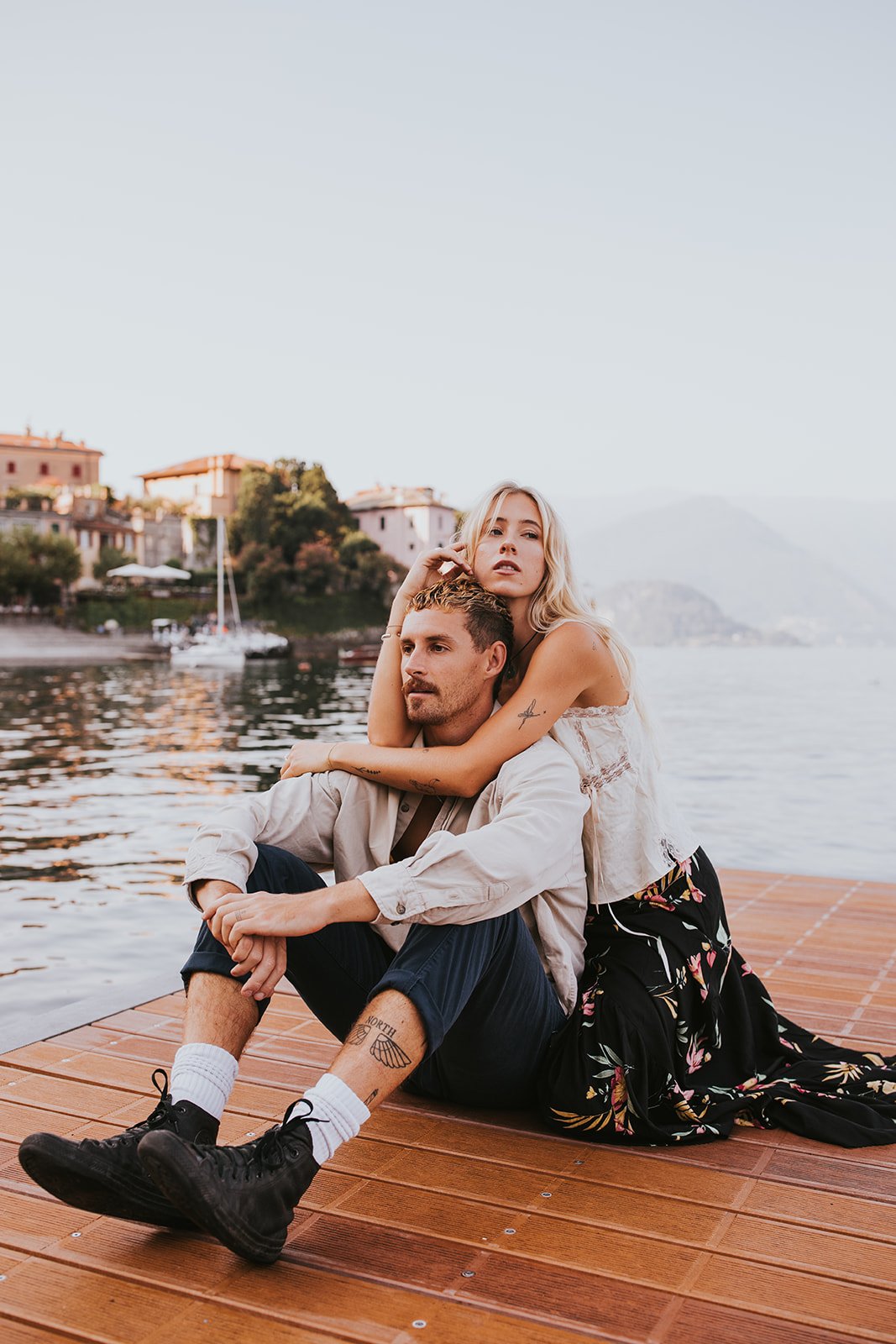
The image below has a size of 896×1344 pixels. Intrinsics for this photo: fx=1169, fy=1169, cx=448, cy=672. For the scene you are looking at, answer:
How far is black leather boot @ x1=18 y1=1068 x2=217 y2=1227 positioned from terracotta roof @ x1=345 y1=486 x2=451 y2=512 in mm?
67713

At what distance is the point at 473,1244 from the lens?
1.70 meters

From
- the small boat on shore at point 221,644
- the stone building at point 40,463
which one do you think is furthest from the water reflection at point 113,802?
the stone building at point 40,463

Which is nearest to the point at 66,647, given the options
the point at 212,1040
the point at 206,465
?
the point at 206,465

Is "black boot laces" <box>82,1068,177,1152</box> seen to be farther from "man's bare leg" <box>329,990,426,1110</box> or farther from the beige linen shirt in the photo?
the beige linen shirt

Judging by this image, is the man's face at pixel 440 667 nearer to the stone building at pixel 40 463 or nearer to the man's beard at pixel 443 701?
the man's beard at pixel 443 701

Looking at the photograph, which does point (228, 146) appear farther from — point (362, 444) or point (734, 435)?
Result: point (734, 435)

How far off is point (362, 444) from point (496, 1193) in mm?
129053

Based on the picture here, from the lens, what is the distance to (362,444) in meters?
128

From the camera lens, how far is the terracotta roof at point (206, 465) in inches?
2419

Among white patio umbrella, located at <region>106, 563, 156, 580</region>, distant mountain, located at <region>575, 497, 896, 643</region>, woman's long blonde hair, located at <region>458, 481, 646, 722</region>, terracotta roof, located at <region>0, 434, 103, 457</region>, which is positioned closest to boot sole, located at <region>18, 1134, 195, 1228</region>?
woman's long blonde hair, located at <region>458, 481, 646, 722</region>

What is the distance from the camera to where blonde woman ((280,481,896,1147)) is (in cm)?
207

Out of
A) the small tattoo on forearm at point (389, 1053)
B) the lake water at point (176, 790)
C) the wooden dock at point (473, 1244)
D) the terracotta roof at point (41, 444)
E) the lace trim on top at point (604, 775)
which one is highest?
the terracotta roof at point (41, 444)

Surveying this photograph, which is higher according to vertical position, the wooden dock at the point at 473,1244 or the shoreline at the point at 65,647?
the wooden dock at the point at 473,1244

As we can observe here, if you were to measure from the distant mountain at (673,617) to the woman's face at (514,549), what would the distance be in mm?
113869
